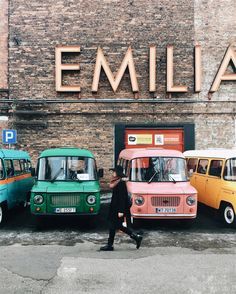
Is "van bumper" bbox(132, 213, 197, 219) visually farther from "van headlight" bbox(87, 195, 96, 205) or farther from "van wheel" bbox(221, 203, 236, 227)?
"van wheel" bbox(221, 203, 236, 227)

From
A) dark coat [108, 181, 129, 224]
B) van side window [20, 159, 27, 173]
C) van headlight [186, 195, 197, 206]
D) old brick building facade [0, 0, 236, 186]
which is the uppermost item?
old brick building facade [0, 0, 236, 186]

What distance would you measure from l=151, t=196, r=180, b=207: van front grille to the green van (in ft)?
4.74

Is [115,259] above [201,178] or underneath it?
underneath

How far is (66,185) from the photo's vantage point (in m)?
8.62

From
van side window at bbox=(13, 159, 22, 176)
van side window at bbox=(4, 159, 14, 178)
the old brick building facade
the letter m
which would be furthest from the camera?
the old brick building facade

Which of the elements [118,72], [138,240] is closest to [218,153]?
[138,240]

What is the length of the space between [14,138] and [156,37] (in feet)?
25.7

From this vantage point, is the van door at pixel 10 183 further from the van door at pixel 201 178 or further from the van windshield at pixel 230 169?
the van windshield at pixel 230 169

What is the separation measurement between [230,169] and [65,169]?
4.52 metres

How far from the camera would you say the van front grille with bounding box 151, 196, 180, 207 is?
8.32 meters

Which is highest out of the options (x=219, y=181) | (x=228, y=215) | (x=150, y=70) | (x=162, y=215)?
(x=150, y=70)

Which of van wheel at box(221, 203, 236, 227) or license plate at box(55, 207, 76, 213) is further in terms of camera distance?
van wheel at box(221, 203, 236, 227)

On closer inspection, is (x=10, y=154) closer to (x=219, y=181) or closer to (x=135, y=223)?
(x=135, y=223)

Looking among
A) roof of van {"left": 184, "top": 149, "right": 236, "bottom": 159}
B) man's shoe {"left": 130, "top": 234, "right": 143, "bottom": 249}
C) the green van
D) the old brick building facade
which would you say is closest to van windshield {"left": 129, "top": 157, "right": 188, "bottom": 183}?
the green van
